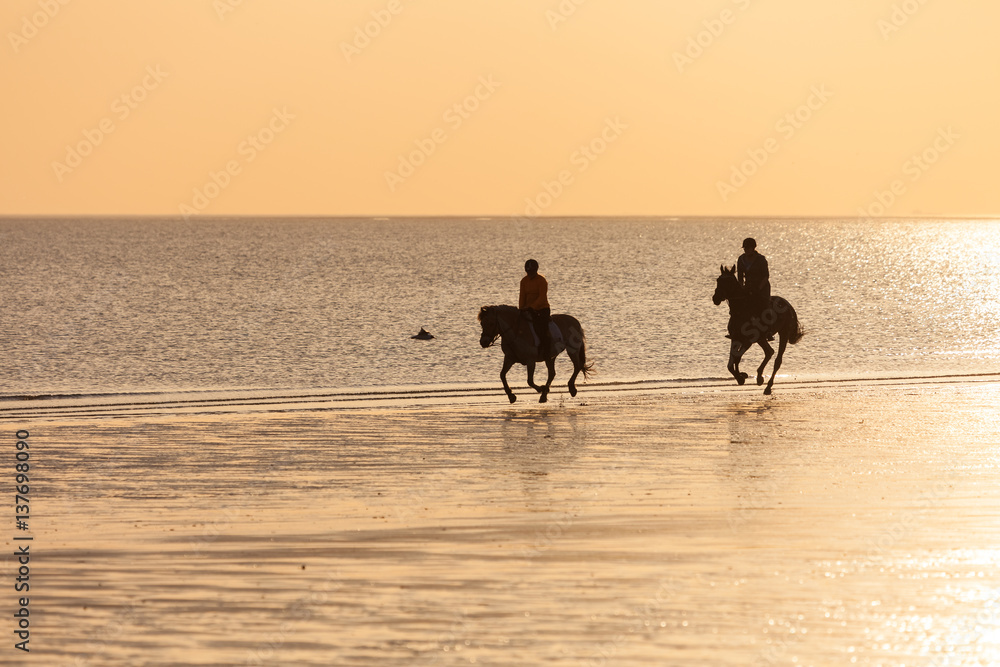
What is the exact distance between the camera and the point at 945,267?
12594 centimetres

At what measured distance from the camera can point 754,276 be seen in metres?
20.3

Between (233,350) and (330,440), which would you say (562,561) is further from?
(233,350)

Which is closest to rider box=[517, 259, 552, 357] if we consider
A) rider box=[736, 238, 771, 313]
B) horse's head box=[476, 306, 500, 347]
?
horse's head box=[476, 306, 500, 347]

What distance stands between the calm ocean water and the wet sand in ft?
35.4

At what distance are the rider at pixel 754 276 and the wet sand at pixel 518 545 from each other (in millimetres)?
4467

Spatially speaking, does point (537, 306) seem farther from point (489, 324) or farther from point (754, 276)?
point (754, 276)

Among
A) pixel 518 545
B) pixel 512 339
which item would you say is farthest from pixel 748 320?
pixel 518 545

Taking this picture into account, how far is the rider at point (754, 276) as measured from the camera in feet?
66.4

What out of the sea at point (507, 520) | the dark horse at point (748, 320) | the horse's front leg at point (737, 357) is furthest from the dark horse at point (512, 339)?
the horse's front leg at point (737, 357)

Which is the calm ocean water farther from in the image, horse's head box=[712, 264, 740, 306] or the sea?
horse's head box=[712, 264, 740, 306]

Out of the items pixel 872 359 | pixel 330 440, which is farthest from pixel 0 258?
pixel 330 440

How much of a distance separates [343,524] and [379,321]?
4394 cm

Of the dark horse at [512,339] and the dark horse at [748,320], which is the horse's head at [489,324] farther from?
the dark horse at [748,320]

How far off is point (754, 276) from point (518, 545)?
12.1 m
